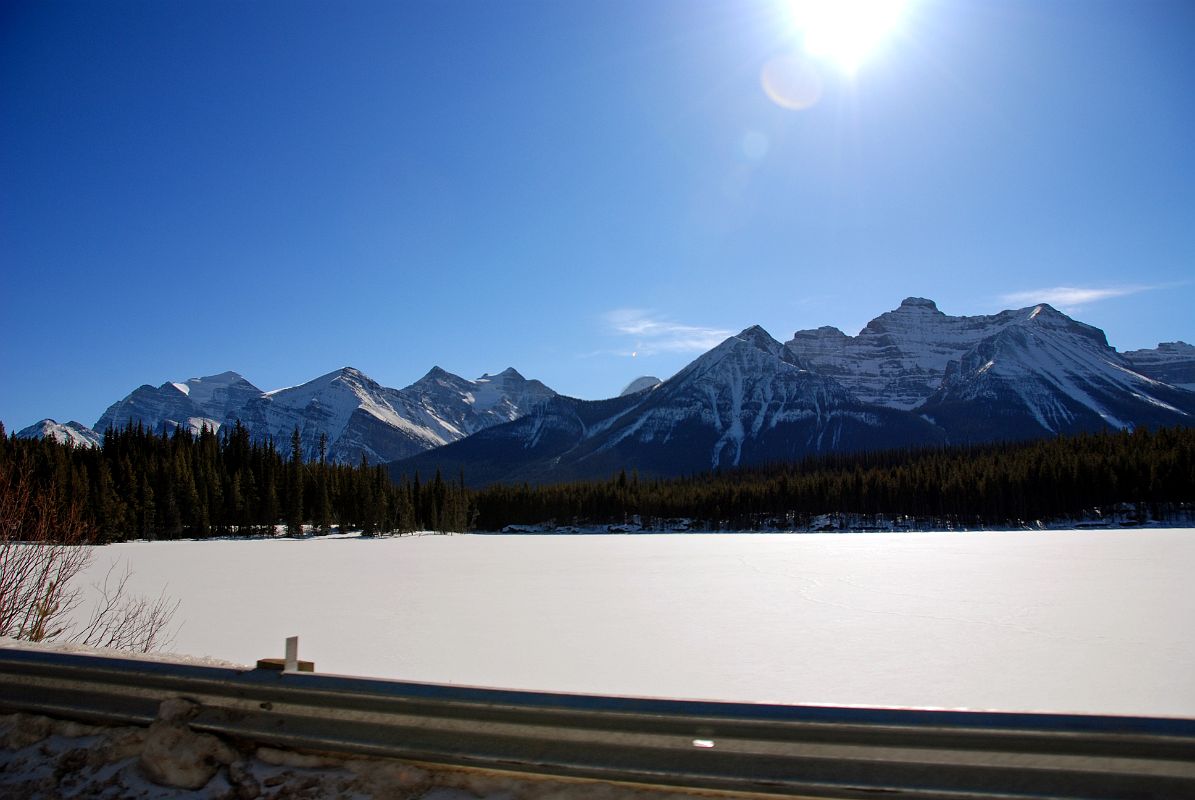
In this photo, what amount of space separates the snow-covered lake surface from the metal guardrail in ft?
8.52

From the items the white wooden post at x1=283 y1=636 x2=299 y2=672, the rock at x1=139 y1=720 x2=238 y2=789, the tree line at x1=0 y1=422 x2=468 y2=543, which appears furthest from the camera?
the tree line at x1=0 y1=422 x2=468 y2=543

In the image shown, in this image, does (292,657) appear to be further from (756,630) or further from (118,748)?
(756,630)

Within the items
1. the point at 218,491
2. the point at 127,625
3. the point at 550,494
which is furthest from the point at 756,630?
the point at 550,494

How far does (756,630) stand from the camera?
16.8 m

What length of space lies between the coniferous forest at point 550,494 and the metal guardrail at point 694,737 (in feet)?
239

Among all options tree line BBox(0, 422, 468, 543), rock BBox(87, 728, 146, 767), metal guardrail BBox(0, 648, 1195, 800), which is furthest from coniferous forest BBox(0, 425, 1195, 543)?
metal guardrail BBox(0, 648, 1195, 800)

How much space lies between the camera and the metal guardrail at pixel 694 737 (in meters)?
2.58

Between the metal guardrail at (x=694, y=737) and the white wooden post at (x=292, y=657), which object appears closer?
the metal guardrail at (x=694, y=737)

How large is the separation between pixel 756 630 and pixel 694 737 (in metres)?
14.7

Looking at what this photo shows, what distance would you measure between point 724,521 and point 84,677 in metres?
132

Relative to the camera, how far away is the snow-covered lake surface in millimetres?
11180

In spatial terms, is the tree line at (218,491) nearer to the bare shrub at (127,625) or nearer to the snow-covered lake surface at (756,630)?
the snow-covered lake surface at (756,630)

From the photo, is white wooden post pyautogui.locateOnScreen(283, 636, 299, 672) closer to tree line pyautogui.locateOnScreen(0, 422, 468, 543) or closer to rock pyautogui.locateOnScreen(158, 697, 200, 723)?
rock pyautogui.locateOnScreen(158, 697, 200, 723)

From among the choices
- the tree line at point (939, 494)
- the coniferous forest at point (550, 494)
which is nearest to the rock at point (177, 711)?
the coniferous forest at point (550, 494)
